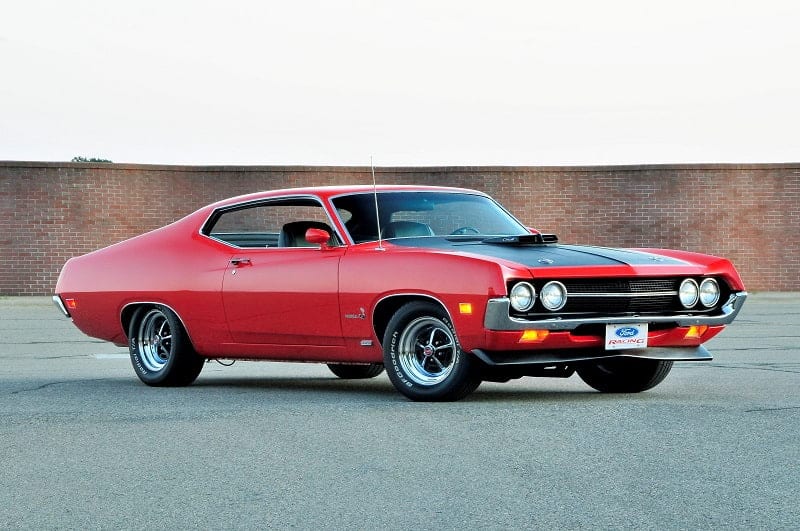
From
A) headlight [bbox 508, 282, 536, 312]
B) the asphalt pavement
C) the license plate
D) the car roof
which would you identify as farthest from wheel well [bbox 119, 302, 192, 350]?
the license plate

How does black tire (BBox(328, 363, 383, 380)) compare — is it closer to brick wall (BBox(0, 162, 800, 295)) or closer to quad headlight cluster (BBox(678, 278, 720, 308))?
quad headlight cluster (BBox(678, 278, 720, 308))

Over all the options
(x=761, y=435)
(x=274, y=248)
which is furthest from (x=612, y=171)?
(x=761, y=435)

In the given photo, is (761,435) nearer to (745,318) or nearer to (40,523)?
(40,523)

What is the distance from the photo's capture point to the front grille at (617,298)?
8836mm

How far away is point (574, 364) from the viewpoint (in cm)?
918

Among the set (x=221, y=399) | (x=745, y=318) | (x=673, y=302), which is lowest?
(x=745, y=318)

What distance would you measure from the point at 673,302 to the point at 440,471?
3207 mm

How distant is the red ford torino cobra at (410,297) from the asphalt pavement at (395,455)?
34 cm

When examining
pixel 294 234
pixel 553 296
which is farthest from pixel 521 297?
pixel 294 234

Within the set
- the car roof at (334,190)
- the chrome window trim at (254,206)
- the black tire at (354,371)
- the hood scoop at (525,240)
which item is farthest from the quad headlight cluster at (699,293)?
the black tire at (354,371)

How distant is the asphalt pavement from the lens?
18.6 feet

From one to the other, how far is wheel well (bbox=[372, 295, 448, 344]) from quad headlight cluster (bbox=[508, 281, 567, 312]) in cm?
83

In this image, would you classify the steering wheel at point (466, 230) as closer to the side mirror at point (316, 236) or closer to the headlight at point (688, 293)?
the side mirror at point (316, 236)

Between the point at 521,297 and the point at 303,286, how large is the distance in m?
1.89
